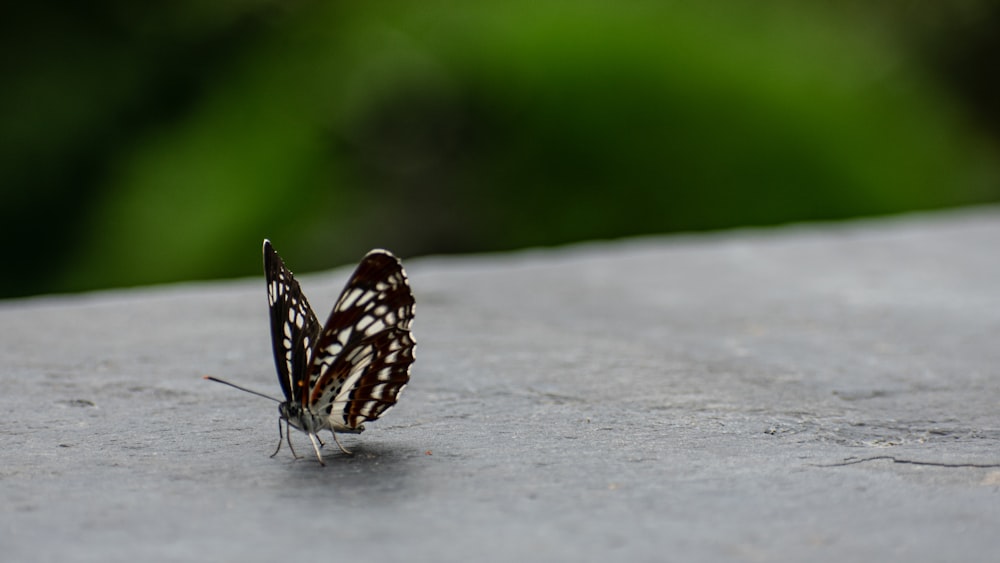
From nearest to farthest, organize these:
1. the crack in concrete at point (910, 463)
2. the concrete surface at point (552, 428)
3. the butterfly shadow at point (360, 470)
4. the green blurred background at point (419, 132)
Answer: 1. the concrete surface at point (552, 428)
2. the butterfly shadow at point (360, 470)
3. the crack in concrete at point (910, 463)
4. the green blurred background at point (419, 132)

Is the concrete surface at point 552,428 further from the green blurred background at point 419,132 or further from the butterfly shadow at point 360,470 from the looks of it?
the green blurred background at point 419,132

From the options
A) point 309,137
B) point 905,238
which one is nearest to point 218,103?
point 309,137

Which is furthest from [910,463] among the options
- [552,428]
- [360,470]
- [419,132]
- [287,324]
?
[419,132]

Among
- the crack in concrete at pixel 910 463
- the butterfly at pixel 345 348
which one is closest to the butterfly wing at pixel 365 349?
the butterfly at pixel 345 348

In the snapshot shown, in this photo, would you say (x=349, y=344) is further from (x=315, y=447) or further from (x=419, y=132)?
(x=419, y=132)

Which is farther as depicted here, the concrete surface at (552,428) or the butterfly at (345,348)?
the butterfly at (345,348)

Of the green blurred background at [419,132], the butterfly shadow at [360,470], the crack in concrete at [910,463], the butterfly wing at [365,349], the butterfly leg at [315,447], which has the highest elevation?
the green blurred background at [419,132]

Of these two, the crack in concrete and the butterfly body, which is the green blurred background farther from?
the crack in concrete
